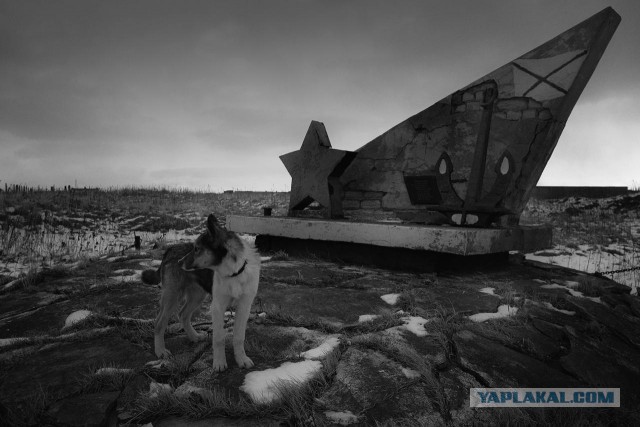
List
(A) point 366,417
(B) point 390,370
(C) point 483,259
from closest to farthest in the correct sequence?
(A) point 366,417, (B) point 390,370, (C) point 483,259

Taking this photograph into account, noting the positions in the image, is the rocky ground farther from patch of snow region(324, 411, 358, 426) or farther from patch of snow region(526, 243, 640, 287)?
patch of snow region(526, 243, 640, 287)

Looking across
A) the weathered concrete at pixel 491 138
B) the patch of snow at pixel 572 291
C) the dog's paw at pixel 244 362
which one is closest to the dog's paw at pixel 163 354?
the dog's paw at pixel 244 362

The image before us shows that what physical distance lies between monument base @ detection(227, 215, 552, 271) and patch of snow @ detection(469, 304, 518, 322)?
928 mm

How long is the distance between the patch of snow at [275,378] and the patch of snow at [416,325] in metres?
0.77

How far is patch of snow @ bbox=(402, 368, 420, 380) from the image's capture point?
1.81 meters

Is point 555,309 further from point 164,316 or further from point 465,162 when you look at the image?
point 164,316

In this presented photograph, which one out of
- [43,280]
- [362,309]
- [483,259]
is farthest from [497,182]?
[43,280]

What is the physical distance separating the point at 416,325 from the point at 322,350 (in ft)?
2.49

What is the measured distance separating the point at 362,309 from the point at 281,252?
2534 mm

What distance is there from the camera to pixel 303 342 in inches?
87.7

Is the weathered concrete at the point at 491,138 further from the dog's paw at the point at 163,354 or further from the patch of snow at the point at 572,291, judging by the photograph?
the dog's paw at the point at 163,354

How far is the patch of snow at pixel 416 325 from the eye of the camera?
7.70 feet

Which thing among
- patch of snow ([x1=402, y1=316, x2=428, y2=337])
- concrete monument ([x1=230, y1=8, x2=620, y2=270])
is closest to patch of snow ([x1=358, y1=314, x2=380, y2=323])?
patch of snow ([x1=402, y1=316, x2=428, y2=337])

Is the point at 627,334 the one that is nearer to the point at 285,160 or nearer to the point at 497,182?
the point at 497,182
